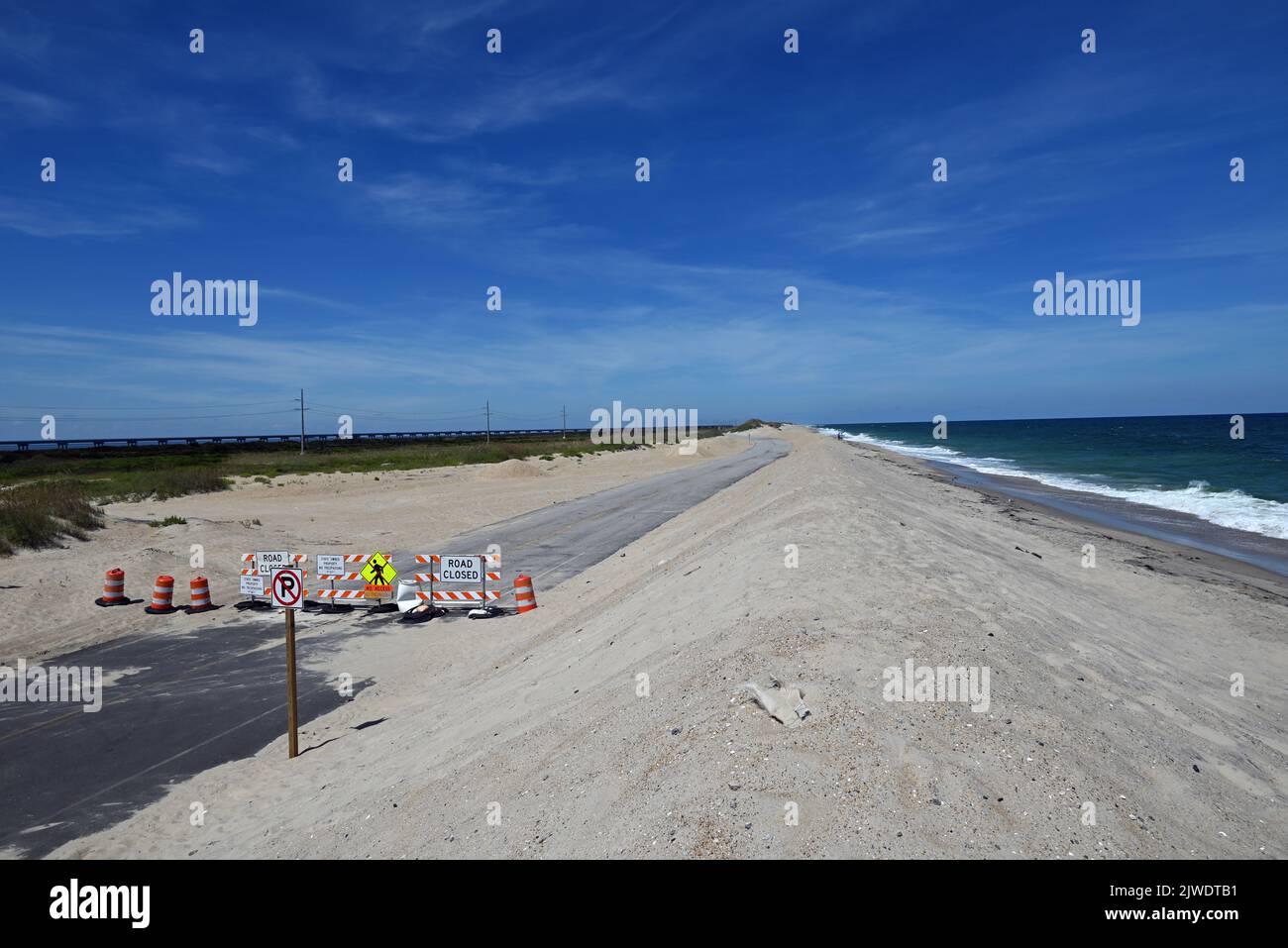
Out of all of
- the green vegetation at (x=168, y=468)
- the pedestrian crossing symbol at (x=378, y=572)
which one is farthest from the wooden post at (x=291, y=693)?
the green vegetation at (x=168, y=468)

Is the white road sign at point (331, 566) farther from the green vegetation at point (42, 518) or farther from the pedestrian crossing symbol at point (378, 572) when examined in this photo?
the green vegetation at point (42, 518)

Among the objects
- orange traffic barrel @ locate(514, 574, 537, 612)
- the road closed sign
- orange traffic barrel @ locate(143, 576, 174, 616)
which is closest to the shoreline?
orange traffic barrel @ locate(514, 574, 537, 612)

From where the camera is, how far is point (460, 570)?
15.7m

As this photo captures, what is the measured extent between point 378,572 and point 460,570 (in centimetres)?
175

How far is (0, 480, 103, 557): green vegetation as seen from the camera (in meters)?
20.7

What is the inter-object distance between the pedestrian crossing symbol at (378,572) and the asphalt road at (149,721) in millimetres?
1113

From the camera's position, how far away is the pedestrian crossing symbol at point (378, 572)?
47.6 feet

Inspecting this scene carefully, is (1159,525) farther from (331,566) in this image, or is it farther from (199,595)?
(199,595)

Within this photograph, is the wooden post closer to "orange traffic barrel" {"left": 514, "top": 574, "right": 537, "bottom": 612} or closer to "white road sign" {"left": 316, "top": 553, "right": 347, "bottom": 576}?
"orange traffic barrel" {"left": 514, "top": 574, "right": 537, "bottom": 612}

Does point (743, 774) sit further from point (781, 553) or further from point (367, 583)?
point (367, 583)

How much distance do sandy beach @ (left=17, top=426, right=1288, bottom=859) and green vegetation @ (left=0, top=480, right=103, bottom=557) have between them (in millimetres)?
6180

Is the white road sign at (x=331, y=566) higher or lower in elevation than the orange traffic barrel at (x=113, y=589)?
higher

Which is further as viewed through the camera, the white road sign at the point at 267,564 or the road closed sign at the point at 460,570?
the road closed sign at the point at 460,570
